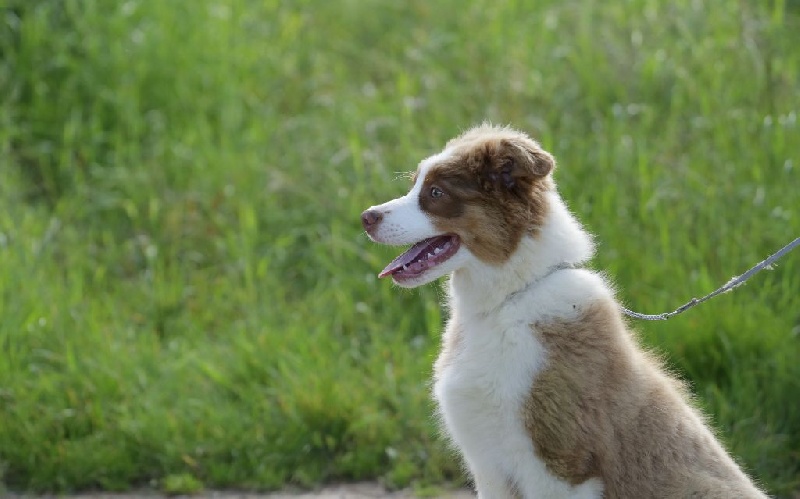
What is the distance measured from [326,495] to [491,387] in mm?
1742

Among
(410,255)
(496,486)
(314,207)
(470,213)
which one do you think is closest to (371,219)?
(410,255)

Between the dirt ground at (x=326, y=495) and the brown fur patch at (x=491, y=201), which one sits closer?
the brown fur patch at (x=491, y=201)

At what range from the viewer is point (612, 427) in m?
3.62

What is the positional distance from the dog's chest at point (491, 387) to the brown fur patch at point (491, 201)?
265 millimetres

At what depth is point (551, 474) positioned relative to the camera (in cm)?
357

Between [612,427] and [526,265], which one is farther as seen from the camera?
[526,265]

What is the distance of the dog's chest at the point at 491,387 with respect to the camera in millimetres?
3658

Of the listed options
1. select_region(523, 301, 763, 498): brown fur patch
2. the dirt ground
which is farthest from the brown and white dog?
the dirt ground

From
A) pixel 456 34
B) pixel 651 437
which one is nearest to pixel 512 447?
pixel 651 437

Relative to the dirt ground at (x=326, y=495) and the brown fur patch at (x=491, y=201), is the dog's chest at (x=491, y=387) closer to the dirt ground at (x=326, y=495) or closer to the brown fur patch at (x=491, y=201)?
the brown fur patch at (x=491, y=201)

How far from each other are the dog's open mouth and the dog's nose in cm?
16

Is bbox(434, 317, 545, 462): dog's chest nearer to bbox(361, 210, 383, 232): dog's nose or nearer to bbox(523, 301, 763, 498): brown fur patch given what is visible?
bbox(523, 301, 763, 498): brown fur patch

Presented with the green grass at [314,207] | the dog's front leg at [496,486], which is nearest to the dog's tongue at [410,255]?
the dog's front leg at [496,486]

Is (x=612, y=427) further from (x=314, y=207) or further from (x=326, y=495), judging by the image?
(x=314, y=207)
